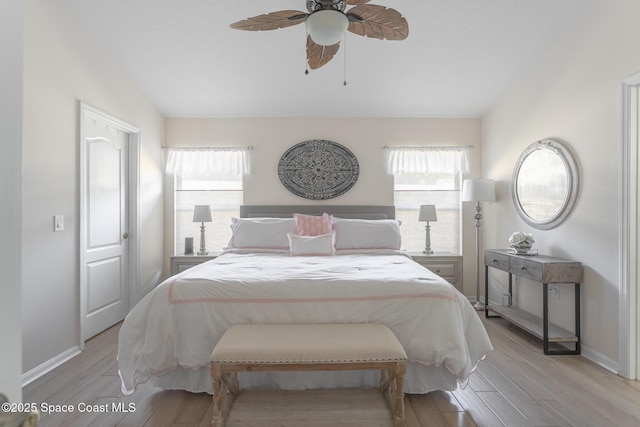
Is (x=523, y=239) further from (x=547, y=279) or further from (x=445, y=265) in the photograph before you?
(x=445, y=265)

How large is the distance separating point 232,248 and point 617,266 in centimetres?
338

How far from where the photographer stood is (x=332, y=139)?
4508 millimetres

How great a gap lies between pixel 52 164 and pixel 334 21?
2.37 meters

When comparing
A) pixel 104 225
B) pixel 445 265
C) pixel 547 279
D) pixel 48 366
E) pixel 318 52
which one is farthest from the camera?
pixel 445 265

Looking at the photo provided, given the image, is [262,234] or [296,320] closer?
[296,320]

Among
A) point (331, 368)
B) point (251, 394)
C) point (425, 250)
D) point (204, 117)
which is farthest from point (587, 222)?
point (204, 117)

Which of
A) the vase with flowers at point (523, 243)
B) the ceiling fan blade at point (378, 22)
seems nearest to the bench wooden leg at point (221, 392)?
the ceiling fan blade at point (378, 22)

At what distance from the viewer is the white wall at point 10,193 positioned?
114 cm

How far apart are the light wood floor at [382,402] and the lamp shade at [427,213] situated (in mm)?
1973

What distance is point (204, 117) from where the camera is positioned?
452 cm

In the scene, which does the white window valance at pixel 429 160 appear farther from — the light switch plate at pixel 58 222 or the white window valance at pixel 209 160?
the light switch plate at pixel 58 222

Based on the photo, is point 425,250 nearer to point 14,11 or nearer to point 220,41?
point 220,41

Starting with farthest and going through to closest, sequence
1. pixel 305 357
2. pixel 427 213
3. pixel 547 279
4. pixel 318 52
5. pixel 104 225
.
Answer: pixel 427 213 < pixel 104 225 < pixel 547 279 < pixel 318 52 < pixel 305 357

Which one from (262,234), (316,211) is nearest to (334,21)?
(262,234)
